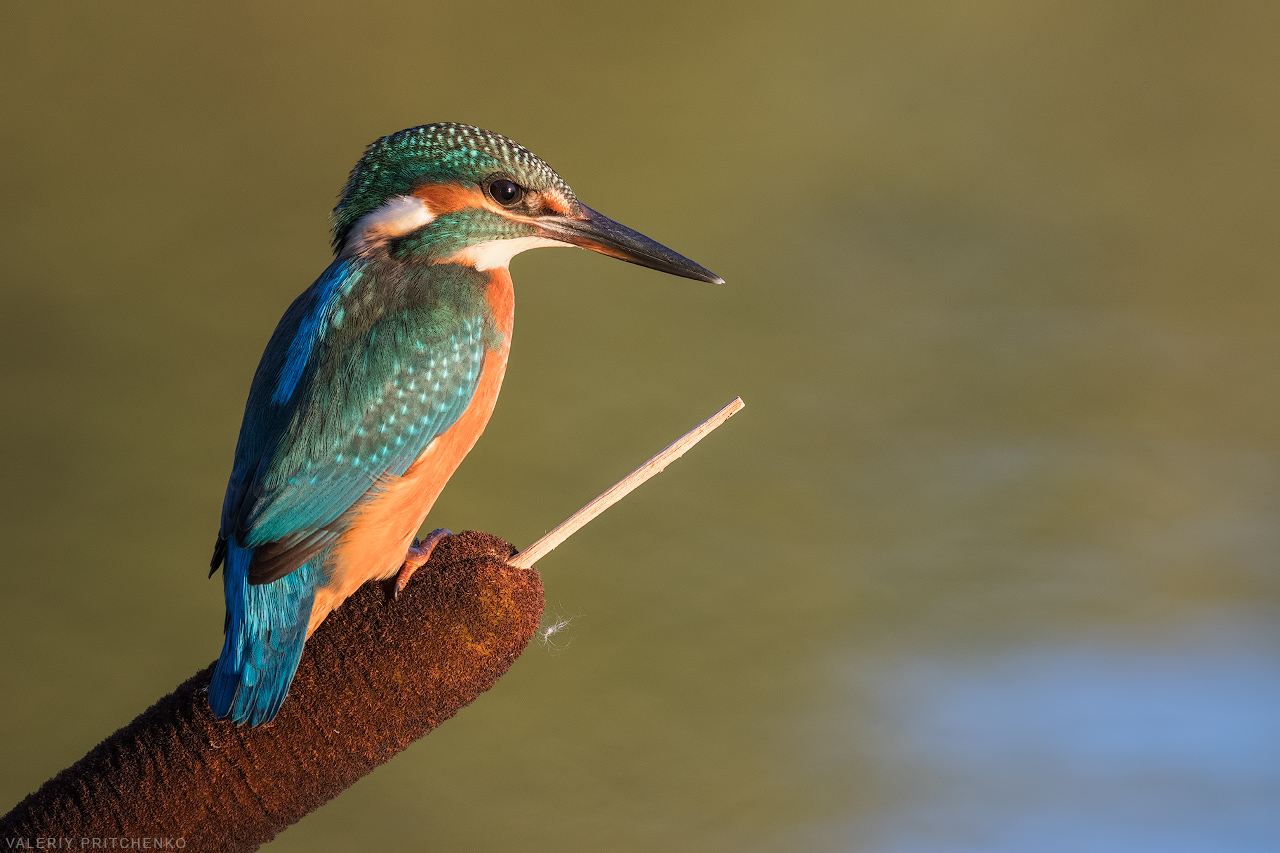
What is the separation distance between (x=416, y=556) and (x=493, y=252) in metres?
0.43

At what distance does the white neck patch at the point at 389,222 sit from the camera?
1376mm

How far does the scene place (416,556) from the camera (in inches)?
54.2

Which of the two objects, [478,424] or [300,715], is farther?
[478,424]

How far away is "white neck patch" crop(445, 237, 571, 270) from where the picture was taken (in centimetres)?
139

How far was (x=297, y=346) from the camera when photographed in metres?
1.31

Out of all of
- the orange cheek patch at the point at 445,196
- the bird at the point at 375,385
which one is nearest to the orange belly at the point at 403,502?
the bird at the point at 375,385

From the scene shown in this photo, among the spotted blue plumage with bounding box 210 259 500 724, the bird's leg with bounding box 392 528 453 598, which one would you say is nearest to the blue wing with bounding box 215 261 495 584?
the spotted blue plumage with bounding box 210 259 500 724

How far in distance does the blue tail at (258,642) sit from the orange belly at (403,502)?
0.14 feet

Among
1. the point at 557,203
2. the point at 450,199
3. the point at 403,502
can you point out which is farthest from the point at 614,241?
the point at 403,502

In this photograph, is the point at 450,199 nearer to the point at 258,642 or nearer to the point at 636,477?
the point at 636,477

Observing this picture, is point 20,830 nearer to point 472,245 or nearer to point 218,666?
point 218,666

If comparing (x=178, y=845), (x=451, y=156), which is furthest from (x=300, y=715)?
(x=451, y=156)

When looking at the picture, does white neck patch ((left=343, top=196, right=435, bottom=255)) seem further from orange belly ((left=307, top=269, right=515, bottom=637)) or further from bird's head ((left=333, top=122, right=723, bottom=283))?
orange belly ((left=307, top=269, right=515, bottom=637))

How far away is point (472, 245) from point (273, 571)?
0.50 metres
